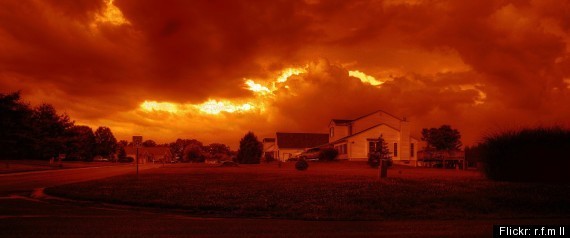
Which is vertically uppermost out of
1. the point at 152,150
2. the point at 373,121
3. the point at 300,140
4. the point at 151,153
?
the point at 373,121

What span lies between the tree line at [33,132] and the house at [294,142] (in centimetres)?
3380

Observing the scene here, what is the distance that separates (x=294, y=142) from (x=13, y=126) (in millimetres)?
46600

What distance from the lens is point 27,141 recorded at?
56969 mm

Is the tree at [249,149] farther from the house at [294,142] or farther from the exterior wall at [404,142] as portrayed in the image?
the exterior wall at [404,142]

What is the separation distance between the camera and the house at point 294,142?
8538cm

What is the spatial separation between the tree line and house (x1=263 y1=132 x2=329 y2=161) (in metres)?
33.8

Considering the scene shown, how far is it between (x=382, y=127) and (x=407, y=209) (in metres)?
45.7

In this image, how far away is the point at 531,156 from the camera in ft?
66.0

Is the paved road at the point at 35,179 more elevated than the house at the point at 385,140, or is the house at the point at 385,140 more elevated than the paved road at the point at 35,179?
the house at the point at 385,140

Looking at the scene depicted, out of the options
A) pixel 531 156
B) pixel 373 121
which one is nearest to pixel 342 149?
pixel 373 121

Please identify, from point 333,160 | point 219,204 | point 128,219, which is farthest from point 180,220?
point 333,160

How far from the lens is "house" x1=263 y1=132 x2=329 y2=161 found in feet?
280

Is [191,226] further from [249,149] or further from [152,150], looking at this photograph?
[152,150]

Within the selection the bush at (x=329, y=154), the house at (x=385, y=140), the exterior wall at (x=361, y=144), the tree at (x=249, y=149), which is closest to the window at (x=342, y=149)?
the house at (x=385, y=140)
